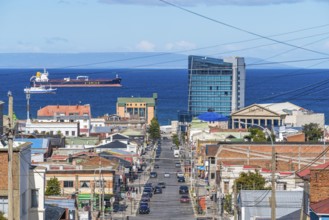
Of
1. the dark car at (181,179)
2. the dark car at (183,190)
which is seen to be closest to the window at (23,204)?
the dark car at (183,190)

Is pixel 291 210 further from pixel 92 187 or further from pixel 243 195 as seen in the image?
pixel 92 187

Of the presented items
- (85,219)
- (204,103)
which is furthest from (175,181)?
(204,103)

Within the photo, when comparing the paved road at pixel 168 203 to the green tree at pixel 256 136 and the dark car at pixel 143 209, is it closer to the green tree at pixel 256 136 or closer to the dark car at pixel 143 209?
the dark car at pixel 143 209

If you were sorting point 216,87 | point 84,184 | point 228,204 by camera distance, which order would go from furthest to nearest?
point 216,87 → point 84,184 → point 228,204

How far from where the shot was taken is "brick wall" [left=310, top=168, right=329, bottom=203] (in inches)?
901

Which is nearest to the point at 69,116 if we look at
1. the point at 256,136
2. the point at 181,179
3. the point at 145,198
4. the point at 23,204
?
the point at 256,136

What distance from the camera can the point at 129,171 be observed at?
241 ft

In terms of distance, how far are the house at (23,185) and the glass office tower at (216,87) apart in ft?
437

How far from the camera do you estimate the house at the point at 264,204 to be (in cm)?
3064

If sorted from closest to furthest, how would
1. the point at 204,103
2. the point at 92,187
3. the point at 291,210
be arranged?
the point at 291,210 < the point at 92,187 < the point at 204,103

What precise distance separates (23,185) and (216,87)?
13855 centimetres

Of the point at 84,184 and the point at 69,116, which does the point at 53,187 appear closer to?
the point at 84,184

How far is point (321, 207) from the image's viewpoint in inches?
850

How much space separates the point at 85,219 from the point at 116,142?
5139cm
